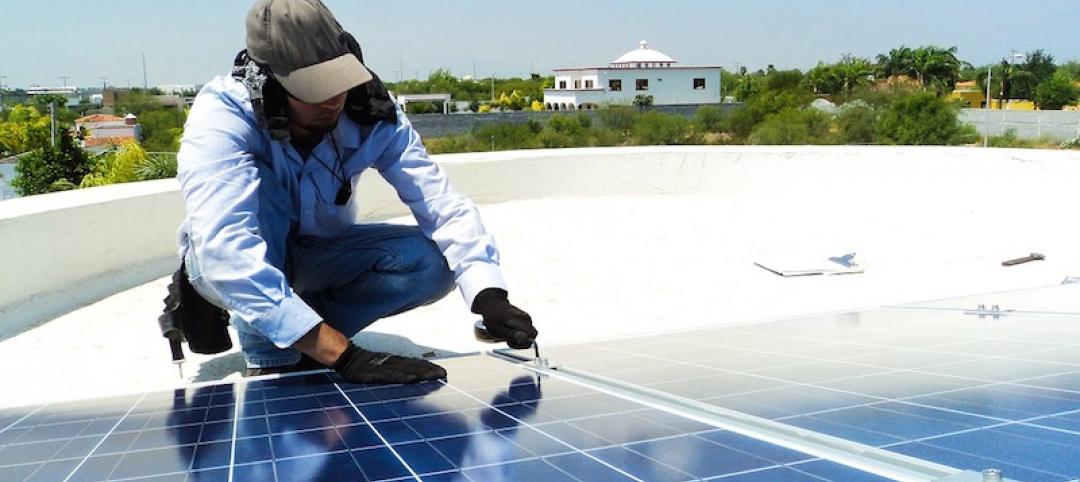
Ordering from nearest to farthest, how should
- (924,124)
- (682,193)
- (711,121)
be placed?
(682,193) → (924,124) → (711,121)

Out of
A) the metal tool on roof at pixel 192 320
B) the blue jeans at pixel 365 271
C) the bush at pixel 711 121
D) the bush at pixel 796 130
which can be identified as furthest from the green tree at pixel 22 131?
the blue jeans at pixel 365 271

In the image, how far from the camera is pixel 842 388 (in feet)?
8.04

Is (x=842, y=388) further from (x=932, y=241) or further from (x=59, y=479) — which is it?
(x=932, y=241)

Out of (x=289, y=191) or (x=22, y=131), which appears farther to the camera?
(x=22, y=131)

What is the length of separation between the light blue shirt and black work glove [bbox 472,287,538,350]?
10 cm

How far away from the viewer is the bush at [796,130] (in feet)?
55.2

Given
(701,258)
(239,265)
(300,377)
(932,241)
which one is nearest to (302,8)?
(239,265)

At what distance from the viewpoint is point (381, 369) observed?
2951 millimetres

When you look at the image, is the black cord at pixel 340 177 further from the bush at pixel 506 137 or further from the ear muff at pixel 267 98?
the bush at pixel 506 137

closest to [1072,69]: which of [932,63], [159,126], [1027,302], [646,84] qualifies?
[932,63]

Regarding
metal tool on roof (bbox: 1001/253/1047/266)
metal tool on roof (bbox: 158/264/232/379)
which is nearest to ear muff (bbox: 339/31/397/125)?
metal tool on roof (bbox: 158/264/232/379)

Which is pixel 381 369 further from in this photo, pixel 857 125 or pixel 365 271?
pixel 857 125

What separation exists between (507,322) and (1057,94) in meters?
60.5

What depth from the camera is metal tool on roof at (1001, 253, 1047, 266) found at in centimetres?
720
